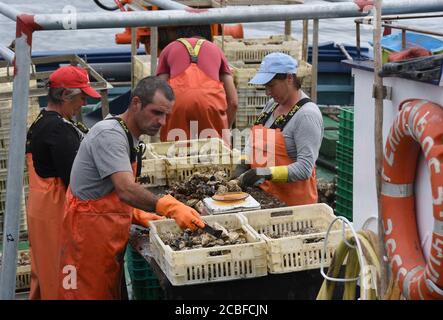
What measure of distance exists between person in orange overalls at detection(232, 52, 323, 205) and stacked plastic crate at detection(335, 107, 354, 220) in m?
1.87

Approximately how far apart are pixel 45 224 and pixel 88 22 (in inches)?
72.1

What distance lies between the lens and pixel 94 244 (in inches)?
196

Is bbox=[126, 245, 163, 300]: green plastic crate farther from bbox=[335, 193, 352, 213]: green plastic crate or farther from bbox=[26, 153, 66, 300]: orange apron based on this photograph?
bbox=[335, 193, 352, 213]: green plastic crate

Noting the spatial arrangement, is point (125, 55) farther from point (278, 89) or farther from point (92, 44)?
point (278, 89)

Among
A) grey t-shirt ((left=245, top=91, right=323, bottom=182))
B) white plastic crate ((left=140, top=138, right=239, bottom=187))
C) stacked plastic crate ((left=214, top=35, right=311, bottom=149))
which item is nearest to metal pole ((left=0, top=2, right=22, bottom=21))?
white plastic crate ((left=140, top=138, right=239, bottom=187))

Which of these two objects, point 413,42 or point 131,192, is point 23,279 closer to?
point 131,192

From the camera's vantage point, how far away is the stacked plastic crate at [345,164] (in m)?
7.70

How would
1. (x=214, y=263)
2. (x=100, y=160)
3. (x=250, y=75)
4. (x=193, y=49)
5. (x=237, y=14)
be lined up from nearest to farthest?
(x=237, y=14), (x=214, y=263), (x=100, y=160), (x=193, y=49), (x=250, y=75)

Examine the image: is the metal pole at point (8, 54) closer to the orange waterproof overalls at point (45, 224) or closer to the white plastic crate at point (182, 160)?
the orange waterproof overalls at point (45, 224)

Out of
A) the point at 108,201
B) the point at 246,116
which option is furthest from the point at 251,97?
the point at 108,201

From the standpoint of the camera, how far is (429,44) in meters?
4.93

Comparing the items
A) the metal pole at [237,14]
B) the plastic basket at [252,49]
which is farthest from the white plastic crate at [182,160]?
the plastic basket at [252,49]

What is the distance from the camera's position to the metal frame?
4.21m

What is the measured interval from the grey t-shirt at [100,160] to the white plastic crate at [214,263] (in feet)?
1.60
